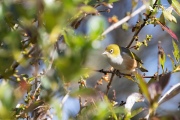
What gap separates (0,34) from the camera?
1.62 feet

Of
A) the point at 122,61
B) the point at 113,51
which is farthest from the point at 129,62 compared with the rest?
the point at 113,51

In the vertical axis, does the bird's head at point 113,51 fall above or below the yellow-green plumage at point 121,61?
above

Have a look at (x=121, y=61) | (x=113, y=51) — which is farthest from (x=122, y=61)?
(x=113, y=51)

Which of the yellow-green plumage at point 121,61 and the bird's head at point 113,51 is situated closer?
the yellow-green plumage at point 121,61

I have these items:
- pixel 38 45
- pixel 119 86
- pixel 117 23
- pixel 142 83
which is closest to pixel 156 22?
pixel 117 23

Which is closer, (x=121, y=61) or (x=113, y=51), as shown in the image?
(x=121, y=61)

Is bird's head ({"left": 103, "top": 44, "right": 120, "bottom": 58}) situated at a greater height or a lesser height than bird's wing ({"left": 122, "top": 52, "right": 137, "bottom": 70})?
greater

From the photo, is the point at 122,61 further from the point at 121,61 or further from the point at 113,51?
the point at 113,51

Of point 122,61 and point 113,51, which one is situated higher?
point 113,51

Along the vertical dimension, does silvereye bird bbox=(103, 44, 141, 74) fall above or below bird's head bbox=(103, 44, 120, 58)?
below

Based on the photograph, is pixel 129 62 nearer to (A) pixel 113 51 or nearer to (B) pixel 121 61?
(B) pixel 121 61

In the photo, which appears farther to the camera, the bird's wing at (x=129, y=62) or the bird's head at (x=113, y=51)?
the bird's head at (x=113, y=51)

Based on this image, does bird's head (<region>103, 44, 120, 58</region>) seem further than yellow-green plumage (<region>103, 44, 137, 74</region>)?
Yes

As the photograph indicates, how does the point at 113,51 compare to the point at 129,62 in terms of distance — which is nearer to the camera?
the point at 129,62
